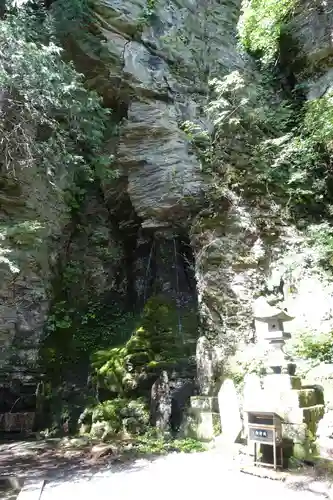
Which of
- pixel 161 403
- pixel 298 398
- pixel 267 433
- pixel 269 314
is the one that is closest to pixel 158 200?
pixel 161 403

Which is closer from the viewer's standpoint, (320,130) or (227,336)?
(227,336)

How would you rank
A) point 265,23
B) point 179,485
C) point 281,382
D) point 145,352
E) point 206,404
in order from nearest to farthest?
1. point 179,485
2. point 281,382
3. point 206,404
4. point 145,352
5. point 265,23

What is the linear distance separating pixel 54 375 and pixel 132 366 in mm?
2432

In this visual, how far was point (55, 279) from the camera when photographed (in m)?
10.1

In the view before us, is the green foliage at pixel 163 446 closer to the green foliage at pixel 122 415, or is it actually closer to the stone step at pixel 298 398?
the green foliage at pixel 122 415

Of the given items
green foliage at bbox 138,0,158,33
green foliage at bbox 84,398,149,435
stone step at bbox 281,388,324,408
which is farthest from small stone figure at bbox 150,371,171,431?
green foliage at bbox 138,0,158,33

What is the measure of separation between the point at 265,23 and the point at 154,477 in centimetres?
1208

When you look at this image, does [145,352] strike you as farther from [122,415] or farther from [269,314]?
[269,314]

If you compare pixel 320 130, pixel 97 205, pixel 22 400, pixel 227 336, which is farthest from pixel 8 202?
pixel 320 130

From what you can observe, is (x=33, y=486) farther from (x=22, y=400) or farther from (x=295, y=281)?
(x=295, y=281)

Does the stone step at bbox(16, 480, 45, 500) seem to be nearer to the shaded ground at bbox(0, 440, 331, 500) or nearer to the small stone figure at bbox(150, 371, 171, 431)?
the shaded ground at bbox(0, 440, 331, 500)

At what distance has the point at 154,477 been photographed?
474 cm

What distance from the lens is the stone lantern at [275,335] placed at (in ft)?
17.0

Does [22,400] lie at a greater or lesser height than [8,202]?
lesser
